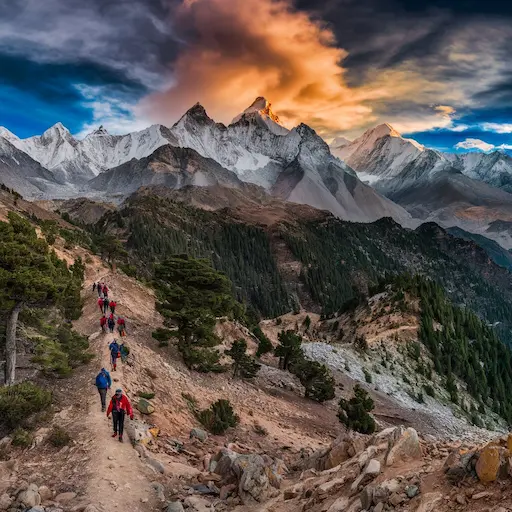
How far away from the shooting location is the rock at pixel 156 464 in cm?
1686

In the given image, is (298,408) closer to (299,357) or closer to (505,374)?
(299,357)

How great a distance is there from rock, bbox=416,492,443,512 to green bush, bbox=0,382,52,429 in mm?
14836

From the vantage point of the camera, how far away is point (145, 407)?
2231 centimetres

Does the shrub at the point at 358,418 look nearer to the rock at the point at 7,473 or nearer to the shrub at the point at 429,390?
the rock at the point at 7,473

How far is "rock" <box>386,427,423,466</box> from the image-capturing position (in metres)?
13.4

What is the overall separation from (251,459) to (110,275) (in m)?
43.0

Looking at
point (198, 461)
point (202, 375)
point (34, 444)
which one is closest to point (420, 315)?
point (202, 375)

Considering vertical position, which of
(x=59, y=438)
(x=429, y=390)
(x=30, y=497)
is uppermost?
(x=59, y=438)

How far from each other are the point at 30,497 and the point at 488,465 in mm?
12508

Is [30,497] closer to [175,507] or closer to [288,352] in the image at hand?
[175,507]

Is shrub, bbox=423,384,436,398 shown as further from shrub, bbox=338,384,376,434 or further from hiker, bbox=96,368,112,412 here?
hiker, bbox=96,368,112,412

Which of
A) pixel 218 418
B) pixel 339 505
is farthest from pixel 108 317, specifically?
pixel 339 505

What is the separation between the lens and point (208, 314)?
3338cm

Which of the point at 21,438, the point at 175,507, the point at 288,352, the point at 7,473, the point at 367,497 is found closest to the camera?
the point at 367,497
